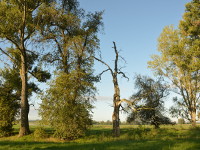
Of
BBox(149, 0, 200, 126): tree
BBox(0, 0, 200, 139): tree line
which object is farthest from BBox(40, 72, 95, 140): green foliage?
BBox(149, 0, 200, 126): tree

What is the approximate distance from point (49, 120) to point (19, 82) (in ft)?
42.0

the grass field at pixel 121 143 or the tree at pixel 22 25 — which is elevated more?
the tree at pixel 22 25

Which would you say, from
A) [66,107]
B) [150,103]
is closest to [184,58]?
[150,103]

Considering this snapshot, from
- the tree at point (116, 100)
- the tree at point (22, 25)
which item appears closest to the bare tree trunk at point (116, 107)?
the tree at point (116, 100)

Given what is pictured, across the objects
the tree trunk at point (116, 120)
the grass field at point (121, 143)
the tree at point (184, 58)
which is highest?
the tree at point (184, 58)

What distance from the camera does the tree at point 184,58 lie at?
106ft

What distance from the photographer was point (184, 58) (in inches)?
1356

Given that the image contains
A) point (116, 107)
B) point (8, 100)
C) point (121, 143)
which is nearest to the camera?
point (121, 143)

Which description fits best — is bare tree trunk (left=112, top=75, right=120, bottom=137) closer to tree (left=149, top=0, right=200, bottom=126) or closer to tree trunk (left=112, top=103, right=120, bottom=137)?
tree trunk (left=112, top=103, right=120, bottom=137)

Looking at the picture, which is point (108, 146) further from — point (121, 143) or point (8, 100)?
point (8, 100)

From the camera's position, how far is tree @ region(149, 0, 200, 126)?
3219 cm

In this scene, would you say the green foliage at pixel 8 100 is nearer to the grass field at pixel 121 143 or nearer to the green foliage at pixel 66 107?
the grass field at pixel 121 143

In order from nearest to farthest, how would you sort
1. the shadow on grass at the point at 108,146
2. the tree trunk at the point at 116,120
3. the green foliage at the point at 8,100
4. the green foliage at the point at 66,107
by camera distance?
the shadow on grass at the point at 108,146 < the green foliage at the point at 66,107 < the tree trunk at the point at 116,120 < the green foliage at the point at 8,100

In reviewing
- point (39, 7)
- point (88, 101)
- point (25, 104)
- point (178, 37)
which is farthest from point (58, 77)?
point (178, 37)
